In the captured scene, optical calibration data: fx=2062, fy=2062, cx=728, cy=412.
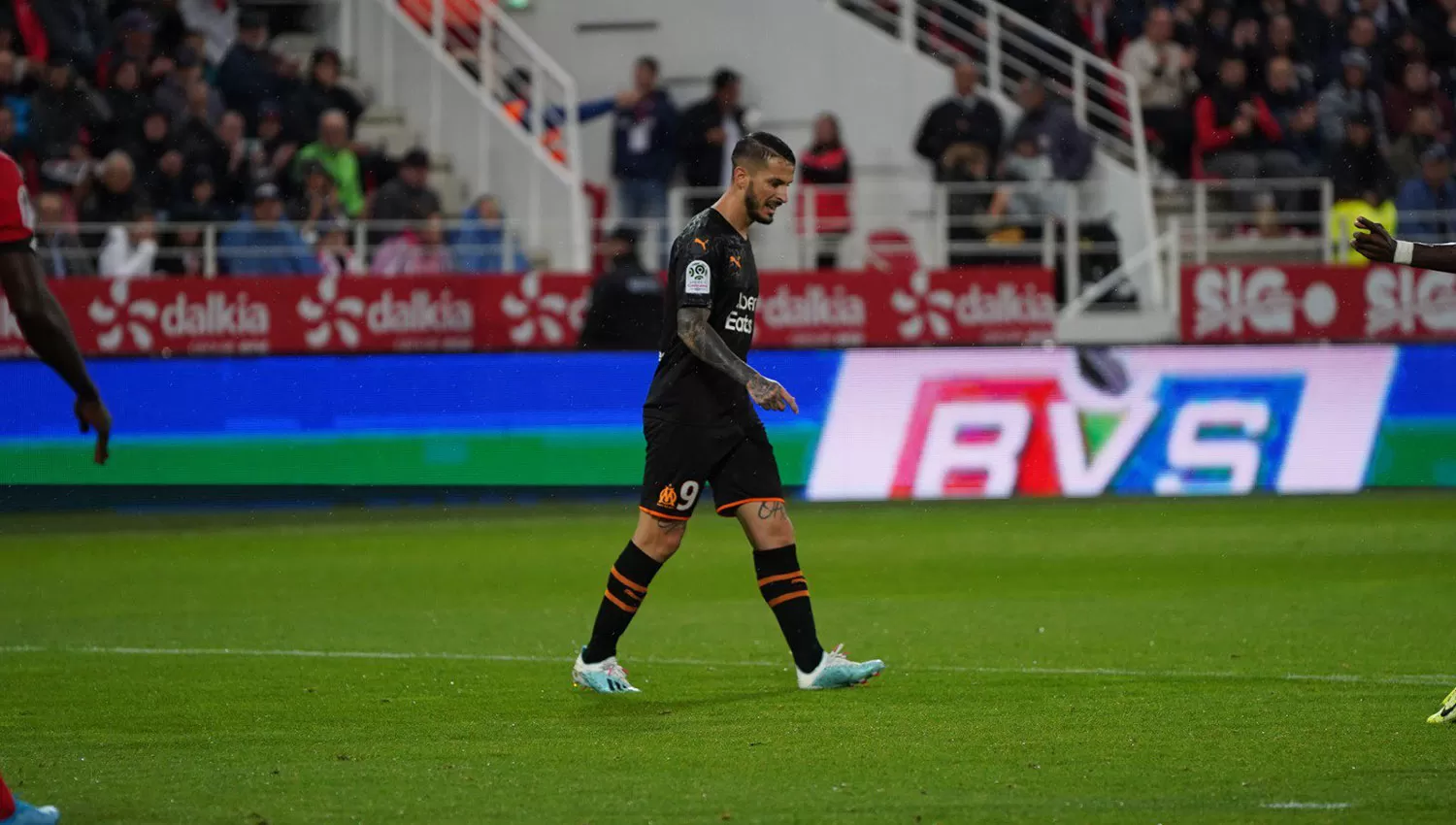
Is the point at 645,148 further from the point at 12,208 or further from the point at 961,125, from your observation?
the point at 12,208

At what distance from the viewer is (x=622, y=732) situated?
300 inches

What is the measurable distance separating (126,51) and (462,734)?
16.9 m

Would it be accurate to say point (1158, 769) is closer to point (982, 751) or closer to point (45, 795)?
point (982, 751)

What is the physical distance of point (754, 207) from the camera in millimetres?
8359

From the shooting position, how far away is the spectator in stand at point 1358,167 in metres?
23.3

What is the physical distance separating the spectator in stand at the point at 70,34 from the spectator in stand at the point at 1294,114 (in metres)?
13.5

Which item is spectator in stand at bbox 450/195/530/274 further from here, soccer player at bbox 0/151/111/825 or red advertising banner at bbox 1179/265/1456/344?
soccer player at bbox 0/151/111/825

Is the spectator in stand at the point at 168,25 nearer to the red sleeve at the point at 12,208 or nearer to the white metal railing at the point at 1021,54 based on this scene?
the white metal railing at the point at 1021,54

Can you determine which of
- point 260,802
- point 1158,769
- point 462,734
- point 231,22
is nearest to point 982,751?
point 1158,769

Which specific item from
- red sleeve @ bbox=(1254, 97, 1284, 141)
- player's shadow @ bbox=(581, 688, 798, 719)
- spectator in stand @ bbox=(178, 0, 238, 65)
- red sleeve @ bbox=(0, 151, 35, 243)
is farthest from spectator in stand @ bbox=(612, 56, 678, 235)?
red sleeve @ bbox=(0, 151, 35, 243)

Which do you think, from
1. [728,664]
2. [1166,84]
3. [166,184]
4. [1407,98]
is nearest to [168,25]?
[166,184]

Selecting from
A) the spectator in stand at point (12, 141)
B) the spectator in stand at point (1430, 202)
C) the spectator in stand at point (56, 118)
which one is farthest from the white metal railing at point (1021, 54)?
the spectator in stand at point (12, 141)

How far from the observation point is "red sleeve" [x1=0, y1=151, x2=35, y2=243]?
5.76m

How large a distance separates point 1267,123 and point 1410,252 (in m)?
16.7
